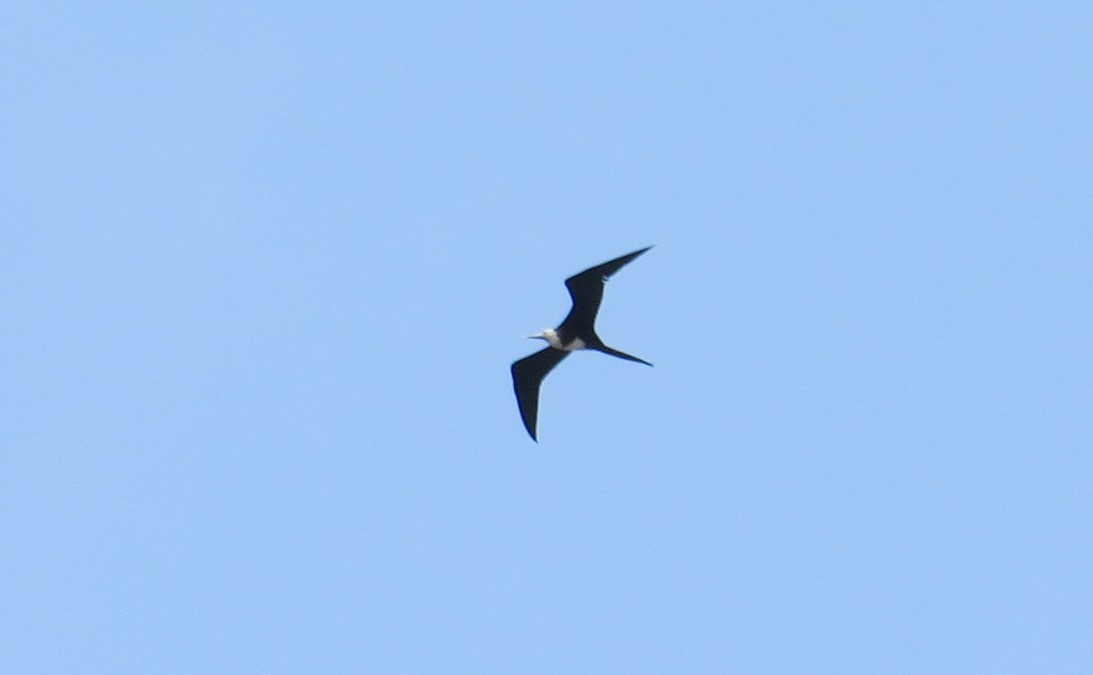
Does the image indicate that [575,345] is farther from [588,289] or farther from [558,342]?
[588,289]

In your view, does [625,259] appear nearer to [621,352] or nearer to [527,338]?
[621,352]

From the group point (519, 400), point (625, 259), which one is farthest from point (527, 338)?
point (625, 259)

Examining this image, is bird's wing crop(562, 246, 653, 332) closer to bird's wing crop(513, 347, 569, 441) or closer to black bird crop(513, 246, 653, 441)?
black bird crop(513, 246, 653, 441)

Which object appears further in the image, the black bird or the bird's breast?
the bird's breast

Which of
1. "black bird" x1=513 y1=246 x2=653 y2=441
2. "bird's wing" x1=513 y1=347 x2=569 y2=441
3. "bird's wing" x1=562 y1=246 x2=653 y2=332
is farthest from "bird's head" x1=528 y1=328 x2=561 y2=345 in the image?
"bird's wing" x1=562 y1=246 x2=653 y2=332

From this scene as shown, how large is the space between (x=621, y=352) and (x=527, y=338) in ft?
8.69

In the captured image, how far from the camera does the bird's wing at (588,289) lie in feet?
102

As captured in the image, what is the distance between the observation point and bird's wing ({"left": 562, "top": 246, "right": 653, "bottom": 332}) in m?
30.9

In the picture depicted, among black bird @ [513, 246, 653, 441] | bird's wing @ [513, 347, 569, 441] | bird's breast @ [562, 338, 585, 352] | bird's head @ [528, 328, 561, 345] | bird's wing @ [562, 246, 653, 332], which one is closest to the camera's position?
bird's wing @ [562, 246, 653, 332]

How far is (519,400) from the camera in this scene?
34531 millimetres

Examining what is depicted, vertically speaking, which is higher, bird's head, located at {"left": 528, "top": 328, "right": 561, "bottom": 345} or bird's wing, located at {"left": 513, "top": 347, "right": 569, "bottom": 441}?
bird's head, located at {"left": 528, "top": 328, "right": 561, "bottom": 345}

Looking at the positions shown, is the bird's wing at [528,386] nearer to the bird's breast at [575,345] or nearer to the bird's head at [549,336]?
the bird's head at [549,336]

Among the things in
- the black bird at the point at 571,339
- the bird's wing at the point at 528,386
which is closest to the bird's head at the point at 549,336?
the black bird at the point at 571,339

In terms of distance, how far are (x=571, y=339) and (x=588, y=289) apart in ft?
5.29
